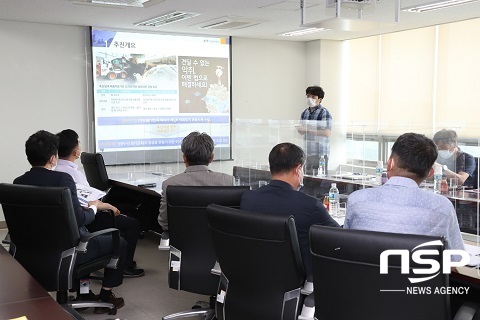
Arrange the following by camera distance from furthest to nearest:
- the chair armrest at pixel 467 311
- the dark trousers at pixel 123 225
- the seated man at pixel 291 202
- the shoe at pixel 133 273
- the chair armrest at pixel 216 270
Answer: the shoe at pixel 133 273, the dark trousers at pixel 123 225, the chair armrest at pixel 216 270, the seated man at pixel 291 202, the chair armrest at pixel 467 311

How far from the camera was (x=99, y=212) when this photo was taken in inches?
178

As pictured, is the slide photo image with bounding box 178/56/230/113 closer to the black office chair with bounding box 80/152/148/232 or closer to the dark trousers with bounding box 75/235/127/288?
the black office chair with bounding box 80/152/148/232

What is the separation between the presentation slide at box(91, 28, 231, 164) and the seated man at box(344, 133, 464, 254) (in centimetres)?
455

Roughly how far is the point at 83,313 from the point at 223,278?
1613mm

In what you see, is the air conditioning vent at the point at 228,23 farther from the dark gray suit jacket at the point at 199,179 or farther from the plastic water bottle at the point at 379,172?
the dark gray suit jacket at the point at 199,179

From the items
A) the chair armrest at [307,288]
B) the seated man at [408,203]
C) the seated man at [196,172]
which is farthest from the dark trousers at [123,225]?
the seated man at [408,203]

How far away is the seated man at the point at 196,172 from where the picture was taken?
11.4ft

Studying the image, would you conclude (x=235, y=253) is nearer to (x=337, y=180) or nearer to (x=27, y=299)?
(x=27, y=299)

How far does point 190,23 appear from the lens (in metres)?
6.81

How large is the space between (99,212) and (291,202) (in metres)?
2.43

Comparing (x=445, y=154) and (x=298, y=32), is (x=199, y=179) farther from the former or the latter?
(x=298, y=32)

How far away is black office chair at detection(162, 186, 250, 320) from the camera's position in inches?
116

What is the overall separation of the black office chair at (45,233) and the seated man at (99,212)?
3.11 ft

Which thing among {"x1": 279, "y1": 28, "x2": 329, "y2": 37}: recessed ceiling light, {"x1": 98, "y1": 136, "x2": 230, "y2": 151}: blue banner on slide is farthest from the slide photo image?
{"x1": 279, "y1": 28, "x2": 329, "y2": 37}: recessed ceiling light
